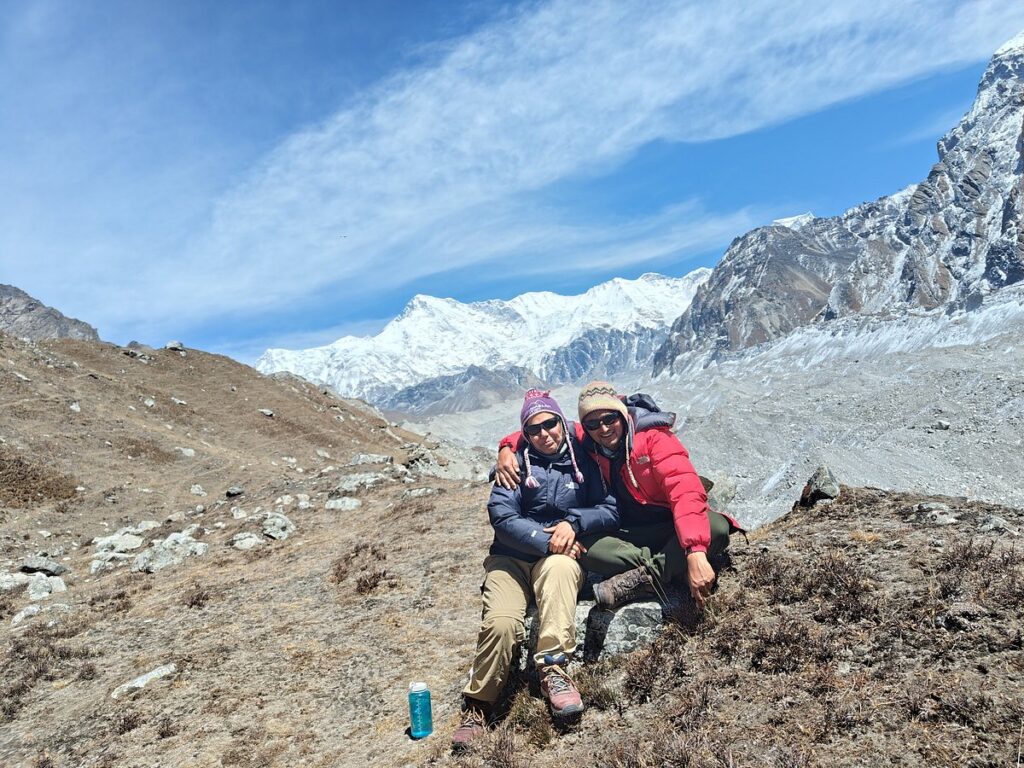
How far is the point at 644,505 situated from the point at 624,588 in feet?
3.57

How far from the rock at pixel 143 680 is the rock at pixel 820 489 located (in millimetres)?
11506

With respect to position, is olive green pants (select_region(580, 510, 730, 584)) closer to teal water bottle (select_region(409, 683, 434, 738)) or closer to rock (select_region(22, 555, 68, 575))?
teal water bottle (select_region(409, 683, 434, 738))

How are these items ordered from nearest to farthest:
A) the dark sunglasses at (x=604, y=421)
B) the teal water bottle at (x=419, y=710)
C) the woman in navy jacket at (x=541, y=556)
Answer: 1. the woman in navy jacket at (x=541, y=556)
2. the teal water bottle at (x=419, y=710)
3. the dark sunglasses at (x=604, y=421)

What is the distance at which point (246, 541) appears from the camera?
18.1 metres

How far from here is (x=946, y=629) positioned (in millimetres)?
5691

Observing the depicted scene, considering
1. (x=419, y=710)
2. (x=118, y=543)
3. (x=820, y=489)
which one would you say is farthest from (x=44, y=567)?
(x=820, y=489)

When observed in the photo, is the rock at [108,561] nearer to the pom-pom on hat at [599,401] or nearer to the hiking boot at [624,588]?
the hiking boot at [624,588]

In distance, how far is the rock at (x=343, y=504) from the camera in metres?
21.3

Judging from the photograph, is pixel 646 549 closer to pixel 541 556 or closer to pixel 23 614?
pixel 541 556

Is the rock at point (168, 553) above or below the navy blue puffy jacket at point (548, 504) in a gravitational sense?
below

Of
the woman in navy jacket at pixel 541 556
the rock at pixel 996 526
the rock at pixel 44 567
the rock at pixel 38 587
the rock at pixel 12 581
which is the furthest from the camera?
the rock at pixel 44 567

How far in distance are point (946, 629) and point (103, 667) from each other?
12.8 metres

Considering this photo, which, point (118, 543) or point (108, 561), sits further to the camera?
point (118, 543)

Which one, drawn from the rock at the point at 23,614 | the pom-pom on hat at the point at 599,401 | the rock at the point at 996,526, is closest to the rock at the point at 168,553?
the rock at the point at 23,614
